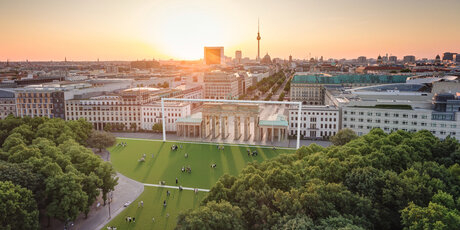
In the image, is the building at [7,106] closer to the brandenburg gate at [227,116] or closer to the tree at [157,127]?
the tree at [157,127]

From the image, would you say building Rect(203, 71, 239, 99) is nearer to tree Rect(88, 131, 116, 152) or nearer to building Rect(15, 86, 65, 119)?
building Rect(15, 86, 65, 119)

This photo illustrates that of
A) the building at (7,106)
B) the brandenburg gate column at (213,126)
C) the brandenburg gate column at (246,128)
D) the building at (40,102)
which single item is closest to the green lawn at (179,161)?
the brandenburg gate column at (246,128)

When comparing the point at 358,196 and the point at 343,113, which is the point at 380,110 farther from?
the point at 358,196

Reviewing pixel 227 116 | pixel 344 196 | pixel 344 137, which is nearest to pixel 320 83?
pixel 227 116

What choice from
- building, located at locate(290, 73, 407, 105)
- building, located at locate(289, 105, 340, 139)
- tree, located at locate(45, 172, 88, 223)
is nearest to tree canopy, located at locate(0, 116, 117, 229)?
tree, located at locate(45, 172, 88, 223)

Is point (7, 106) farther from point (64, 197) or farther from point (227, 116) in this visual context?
point (64, 197)

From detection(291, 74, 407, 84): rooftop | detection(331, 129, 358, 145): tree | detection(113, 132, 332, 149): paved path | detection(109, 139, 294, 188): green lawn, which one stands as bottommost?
detection(109, 139, 294, 188): green lawn

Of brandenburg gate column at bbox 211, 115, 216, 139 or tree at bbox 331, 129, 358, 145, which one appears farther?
brandenburg gate column at bbox 211, 115, 216, 139
